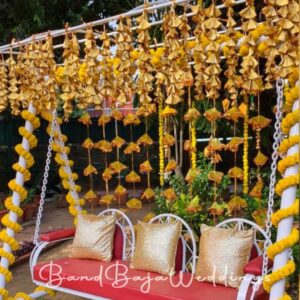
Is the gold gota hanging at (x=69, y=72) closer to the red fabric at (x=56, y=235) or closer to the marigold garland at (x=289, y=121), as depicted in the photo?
the red fabric at (x=56, y=235)

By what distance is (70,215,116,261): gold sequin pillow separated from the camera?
3838mm

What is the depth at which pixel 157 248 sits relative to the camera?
11.3 ft

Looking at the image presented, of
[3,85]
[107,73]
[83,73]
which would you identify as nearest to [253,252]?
[107,73]

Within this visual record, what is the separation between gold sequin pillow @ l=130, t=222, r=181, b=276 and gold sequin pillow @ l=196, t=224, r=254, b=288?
0.93 feet

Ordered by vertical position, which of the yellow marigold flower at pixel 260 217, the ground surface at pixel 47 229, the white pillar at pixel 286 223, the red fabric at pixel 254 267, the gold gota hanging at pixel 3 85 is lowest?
the ground surface at pixel 47 229

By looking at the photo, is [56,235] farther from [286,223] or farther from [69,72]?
[286,223]

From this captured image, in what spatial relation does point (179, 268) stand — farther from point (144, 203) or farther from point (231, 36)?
point (144, 203)

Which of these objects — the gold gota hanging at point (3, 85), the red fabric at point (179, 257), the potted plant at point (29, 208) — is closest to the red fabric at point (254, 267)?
the red fabric at point (179, 257)

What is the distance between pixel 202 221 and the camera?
4.61 m

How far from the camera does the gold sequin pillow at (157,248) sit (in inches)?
134

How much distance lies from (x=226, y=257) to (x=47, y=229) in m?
4.54

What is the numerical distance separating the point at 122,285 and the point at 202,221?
1.55m

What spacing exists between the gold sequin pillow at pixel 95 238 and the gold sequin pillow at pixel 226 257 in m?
0.95

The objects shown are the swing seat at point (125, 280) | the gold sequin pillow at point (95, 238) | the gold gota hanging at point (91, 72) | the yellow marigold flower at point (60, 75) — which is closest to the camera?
the swing seat at point (125, 280)
